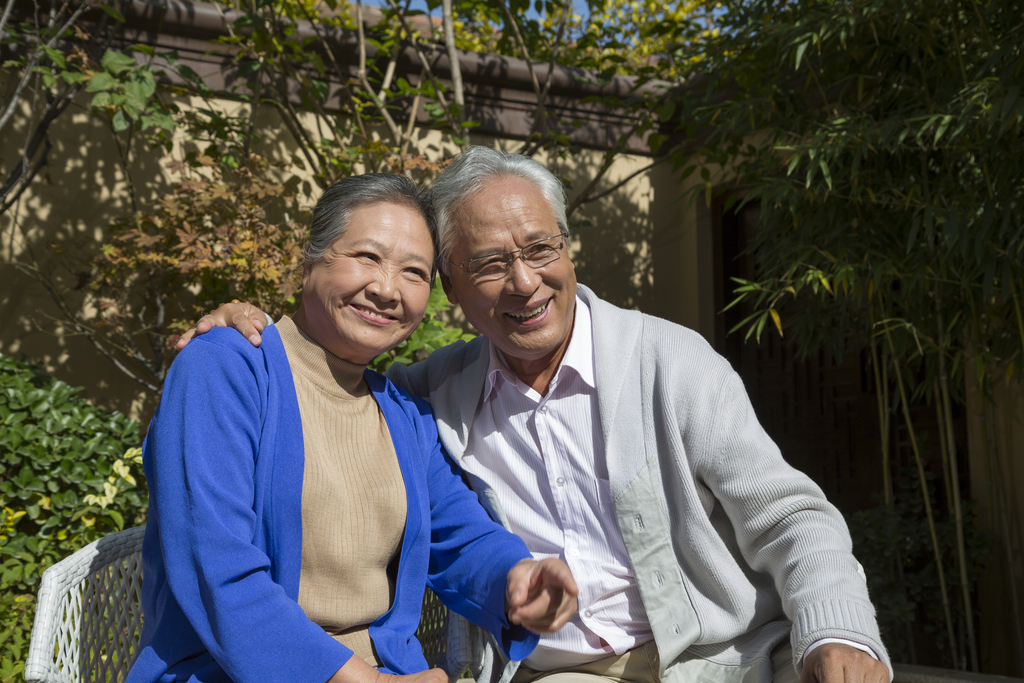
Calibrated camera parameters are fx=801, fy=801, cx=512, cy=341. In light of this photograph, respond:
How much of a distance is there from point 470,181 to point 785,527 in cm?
108

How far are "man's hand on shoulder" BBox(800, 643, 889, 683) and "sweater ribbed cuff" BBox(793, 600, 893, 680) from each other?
0.02m

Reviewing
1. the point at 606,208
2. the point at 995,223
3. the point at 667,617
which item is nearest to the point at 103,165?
the point at 606,208

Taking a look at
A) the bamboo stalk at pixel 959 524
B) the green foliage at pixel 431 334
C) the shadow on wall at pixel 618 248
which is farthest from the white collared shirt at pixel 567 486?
the shadow on wall at pixel 618 248

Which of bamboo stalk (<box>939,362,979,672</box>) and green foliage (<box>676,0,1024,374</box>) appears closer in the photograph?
green foliage (<box>676,0,1024,374</box>)

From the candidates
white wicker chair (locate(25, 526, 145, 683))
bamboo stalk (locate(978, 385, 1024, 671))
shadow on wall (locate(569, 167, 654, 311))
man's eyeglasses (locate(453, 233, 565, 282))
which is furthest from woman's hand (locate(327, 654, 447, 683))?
shadow on wall (locate(569, 167, 654, 311))

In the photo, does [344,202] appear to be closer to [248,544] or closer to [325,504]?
[325,504]

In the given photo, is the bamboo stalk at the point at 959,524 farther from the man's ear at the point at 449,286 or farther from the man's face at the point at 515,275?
the man's ear at the point at 449,286

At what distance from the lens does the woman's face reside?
1707 millimetres

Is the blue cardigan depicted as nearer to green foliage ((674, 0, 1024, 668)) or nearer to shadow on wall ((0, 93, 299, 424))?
green foliage ((674, 0, 1024, 668))

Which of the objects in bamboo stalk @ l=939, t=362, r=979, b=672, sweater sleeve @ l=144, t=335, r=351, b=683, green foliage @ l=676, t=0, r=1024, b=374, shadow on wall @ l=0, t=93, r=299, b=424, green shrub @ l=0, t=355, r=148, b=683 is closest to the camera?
sweater sleeve @ l=144, t=335, r=351, b=683

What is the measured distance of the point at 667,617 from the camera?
1764 mm

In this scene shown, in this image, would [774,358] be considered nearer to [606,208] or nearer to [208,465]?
[606,208]

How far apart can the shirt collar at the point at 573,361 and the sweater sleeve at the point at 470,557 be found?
259 millimetres

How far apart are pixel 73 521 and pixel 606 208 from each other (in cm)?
355
